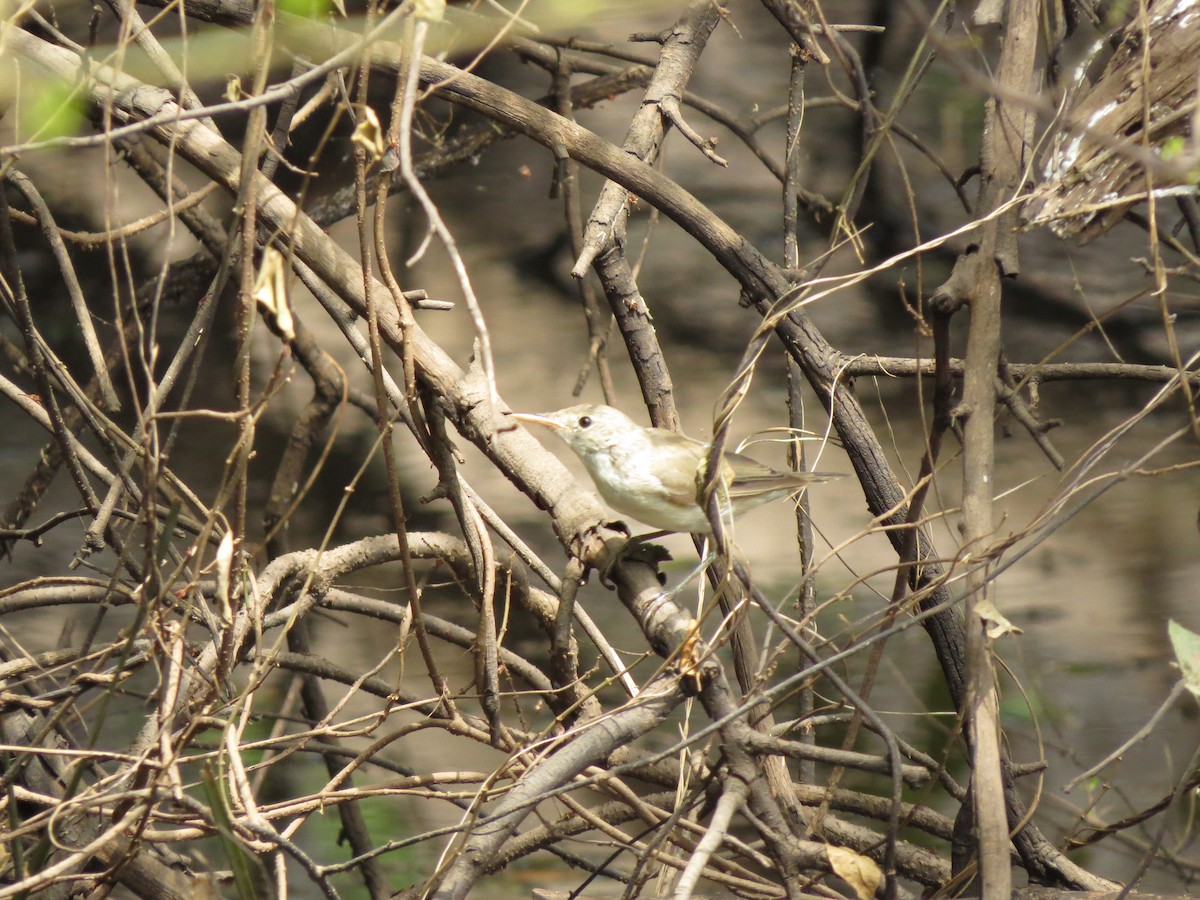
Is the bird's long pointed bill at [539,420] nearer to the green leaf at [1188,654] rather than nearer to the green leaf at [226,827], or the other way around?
the green leaf at [226,827]

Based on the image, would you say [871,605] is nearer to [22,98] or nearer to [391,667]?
[391,667]

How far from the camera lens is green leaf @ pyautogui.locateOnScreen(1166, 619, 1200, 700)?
192cm

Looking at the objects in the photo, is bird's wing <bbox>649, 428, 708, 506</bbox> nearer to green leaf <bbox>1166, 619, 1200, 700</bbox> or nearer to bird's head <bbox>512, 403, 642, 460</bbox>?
bird's head <bbox>512, 403, 642, 460</bbox>

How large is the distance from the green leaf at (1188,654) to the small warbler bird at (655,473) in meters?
0.93

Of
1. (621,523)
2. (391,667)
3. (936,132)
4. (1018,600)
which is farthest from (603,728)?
(936,132)

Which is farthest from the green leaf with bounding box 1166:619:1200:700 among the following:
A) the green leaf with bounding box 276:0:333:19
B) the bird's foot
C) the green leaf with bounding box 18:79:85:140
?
the green leaf with bounding box 18:79:85:140

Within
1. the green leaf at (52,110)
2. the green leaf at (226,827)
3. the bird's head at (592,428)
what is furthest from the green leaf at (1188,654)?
the green leaf at (52,110)

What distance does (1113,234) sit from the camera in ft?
15.4

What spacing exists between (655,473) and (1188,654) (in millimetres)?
1229

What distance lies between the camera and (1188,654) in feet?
6.37

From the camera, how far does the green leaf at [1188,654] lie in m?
1.92

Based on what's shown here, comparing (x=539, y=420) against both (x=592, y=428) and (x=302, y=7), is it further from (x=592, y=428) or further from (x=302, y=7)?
(x=302, y=7)

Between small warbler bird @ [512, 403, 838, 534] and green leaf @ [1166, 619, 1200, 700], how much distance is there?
93 cm

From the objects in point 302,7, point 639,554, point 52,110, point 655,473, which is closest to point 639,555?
point 639,554
